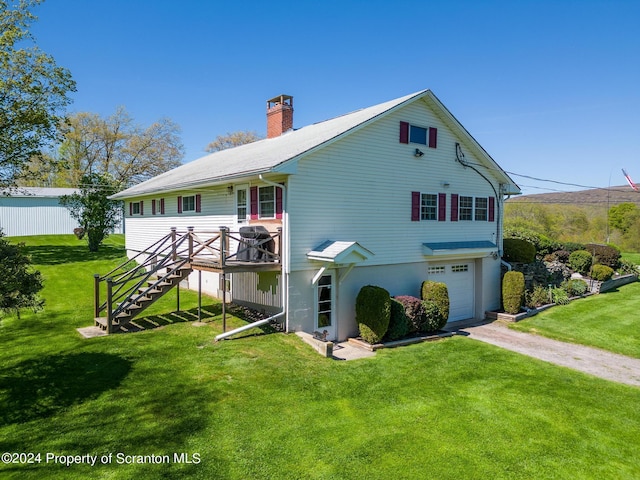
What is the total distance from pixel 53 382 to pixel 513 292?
16.0 meters

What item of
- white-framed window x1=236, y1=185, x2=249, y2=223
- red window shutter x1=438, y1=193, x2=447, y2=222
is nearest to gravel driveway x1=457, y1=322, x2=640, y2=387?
red window shutter x1=438, y1=193, x2=447, y2=222

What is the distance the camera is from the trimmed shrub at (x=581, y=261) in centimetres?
2308

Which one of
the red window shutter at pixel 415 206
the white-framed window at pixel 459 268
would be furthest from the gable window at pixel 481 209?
the red window shutter at pixel 415 206

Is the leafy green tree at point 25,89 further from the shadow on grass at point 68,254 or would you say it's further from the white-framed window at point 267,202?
the white-framed window at point 267,202

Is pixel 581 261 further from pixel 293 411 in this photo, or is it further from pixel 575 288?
pixel 293 411

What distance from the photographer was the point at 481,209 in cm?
1736

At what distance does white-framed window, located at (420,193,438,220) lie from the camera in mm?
15078

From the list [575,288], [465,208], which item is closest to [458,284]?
[465,208]

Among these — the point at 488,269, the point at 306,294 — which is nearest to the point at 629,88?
the point at 488,269

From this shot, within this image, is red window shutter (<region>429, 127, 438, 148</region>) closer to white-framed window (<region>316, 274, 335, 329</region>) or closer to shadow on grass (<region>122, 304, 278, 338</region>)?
white-framed window (<region>316, 274, 335, 329</region>)

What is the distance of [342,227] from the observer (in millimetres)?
12703

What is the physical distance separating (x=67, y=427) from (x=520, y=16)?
1782 centimetres

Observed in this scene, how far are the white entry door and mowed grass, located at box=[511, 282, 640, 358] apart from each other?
764 centimetres

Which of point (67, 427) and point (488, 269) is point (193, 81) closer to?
point (488, 269)
